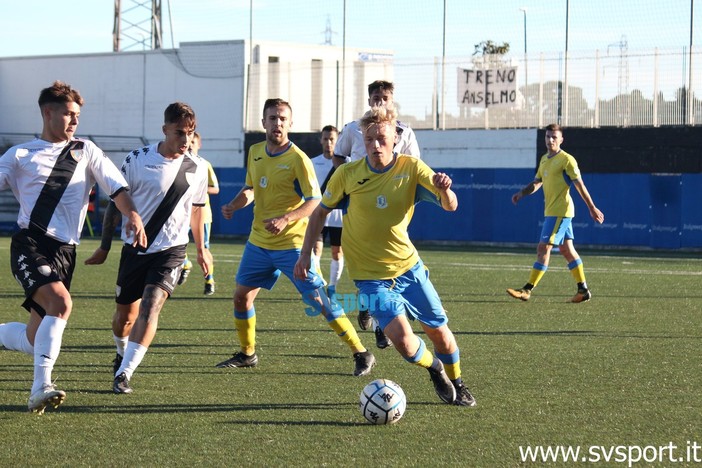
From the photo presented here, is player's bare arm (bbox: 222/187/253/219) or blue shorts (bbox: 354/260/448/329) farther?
player's bare arm (bbox: 222/187/253/219)

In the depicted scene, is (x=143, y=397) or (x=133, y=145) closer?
(x=143, y=397)

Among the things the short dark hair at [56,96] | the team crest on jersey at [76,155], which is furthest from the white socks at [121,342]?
the short dark hair at [56,96]

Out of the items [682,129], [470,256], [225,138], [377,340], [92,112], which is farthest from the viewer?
[92,112]

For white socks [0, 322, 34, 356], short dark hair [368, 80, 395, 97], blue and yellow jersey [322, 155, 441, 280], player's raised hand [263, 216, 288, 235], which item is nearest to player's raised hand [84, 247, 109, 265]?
white socks [0, 322, 34, 356]

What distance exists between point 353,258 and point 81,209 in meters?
1.80

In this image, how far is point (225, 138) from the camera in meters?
37.2

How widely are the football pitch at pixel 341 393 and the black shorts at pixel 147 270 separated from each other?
2.36 ft

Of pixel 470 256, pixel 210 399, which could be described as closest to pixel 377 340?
pixel 210 399

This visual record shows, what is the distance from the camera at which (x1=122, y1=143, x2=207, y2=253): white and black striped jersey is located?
7.76 meters

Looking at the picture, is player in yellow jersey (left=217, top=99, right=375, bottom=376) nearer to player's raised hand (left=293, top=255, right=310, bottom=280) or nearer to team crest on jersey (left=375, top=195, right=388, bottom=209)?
player's raised hand (left=293, top=255, right=310, bottom=280)

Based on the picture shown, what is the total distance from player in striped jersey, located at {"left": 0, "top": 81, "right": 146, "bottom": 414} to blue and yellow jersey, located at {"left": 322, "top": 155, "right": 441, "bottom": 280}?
135 centimetres

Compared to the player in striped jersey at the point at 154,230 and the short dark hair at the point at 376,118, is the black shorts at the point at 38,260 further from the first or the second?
the short dark hair at the point at 376,118

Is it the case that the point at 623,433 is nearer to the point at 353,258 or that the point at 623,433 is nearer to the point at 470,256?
the point at 353,258

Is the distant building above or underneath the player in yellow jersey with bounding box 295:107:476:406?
above
